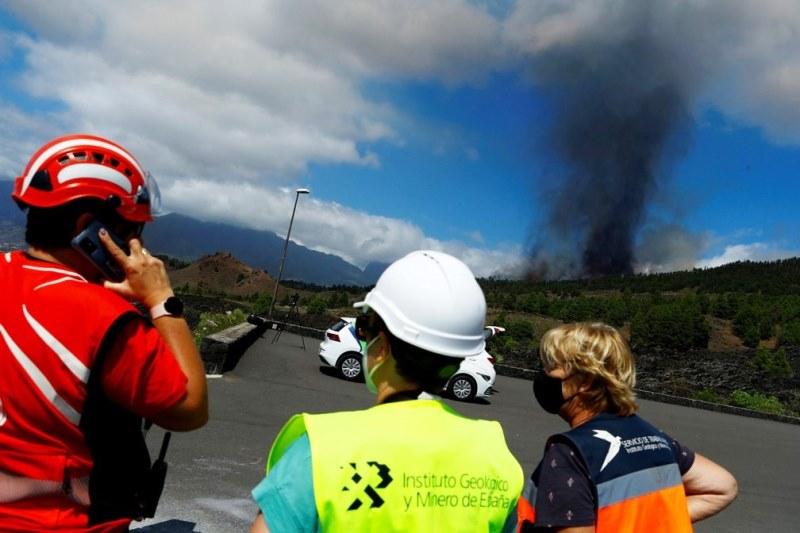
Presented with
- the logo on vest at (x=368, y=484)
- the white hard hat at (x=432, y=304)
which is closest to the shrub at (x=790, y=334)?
the white hard hat at (x=432, y=304)

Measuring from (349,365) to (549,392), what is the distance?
46.2 ft

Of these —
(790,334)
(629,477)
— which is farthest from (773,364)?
(629,477)

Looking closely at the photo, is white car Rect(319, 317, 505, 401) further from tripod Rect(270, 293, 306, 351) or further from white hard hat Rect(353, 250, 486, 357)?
white hard hat Rect(353, 250, 486, 357)

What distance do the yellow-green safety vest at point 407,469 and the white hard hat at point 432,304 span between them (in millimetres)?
188

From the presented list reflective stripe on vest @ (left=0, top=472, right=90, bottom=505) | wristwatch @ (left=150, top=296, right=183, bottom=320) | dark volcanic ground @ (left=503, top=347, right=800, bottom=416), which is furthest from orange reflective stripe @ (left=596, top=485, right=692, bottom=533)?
dark volcanic ground @ (left=503, top=347, right=800, bottom=416)

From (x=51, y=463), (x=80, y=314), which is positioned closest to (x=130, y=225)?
(x=80, y=314)

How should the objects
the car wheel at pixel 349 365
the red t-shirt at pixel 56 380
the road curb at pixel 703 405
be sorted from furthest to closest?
the road curb at pixel 703 405 < the car wheel at pixel 349 365 < the red t-shirt at pixel 56 380

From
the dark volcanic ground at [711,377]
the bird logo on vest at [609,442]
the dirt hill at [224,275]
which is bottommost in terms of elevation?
the bird logo on vest at [609,442]

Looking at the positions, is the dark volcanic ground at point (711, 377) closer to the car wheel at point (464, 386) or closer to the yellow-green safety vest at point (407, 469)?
the car wheel at point (464, 386)

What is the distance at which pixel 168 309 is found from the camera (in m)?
1.99

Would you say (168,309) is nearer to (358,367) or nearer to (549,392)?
(549,392)

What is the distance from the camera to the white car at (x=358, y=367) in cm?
1644

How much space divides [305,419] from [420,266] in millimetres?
580

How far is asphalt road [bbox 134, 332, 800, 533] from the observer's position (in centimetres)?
612
